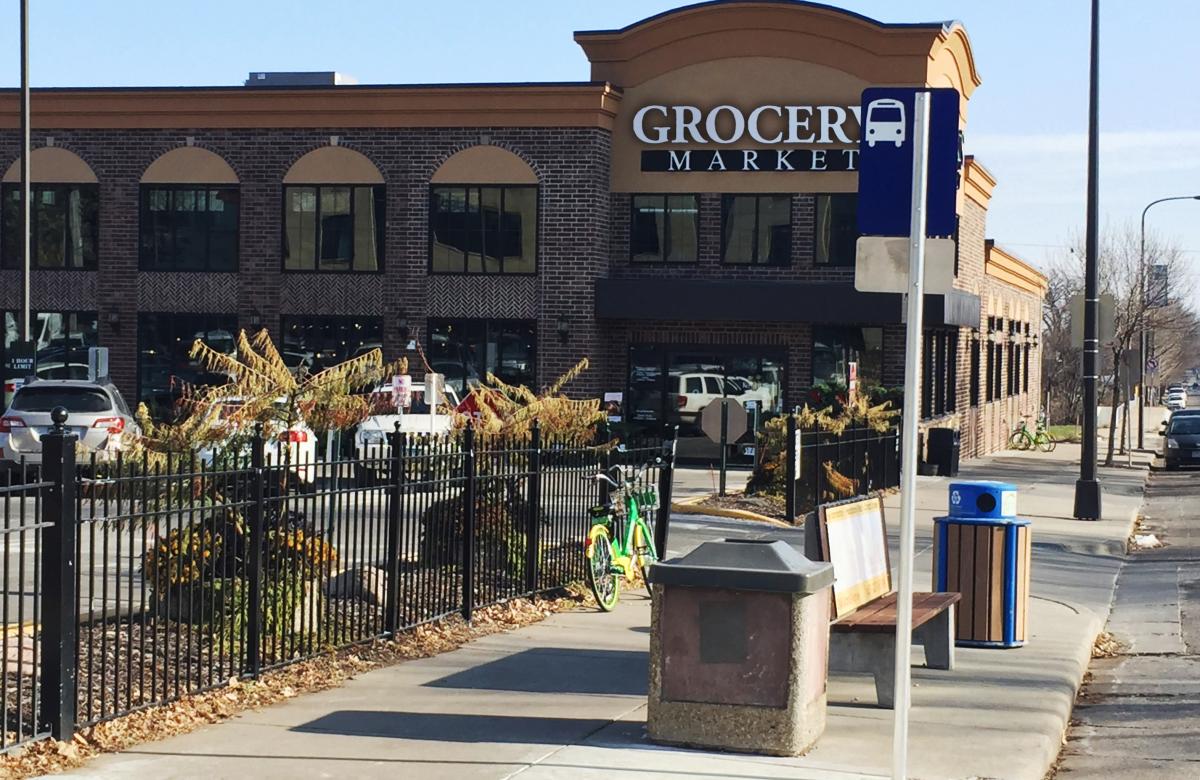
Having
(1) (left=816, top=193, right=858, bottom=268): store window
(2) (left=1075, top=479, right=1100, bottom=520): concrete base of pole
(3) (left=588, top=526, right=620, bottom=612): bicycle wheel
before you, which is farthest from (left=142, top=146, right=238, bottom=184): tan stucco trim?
(3) (left=588, top=526, right=620, bottom=612): bicycle wheel

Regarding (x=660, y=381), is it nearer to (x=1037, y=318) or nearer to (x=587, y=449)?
(x=587, y=449)

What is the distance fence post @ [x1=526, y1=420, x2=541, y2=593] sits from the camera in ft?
42.2

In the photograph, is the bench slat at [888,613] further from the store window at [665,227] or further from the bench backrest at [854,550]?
the store window at [665,227]

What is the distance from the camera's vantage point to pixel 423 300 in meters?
33.9

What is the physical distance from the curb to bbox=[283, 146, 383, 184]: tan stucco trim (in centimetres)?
1391

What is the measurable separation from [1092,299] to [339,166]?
55.8 ft

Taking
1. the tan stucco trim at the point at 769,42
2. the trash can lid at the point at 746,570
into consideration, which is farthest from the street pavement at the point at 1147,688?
the tan stucco trim at the point at 769,42

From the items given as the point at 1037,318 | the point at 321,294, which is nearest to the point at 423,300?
the point at 321,294

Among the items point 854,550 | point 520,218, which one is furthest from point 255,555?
point 520,218

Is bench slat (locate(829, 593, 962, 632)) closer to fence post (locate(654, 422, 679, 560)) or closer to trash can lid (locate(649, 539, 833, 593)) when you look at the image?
trash can lid (locate(649, 539, 833, 593))

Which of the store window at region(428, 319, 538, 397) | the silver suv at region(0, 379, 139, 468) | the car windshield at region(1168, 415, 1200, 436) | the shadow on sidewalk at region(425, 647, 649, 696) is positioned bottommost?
the shadow on sidewalk at region(425, 647, 649, 696)

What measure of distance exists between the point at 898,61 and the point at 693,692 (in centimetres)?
2670

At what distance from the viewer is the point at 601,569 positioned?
43.0ft

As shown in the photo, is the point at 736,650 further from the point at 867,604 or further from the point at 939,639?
the point at 939,639
